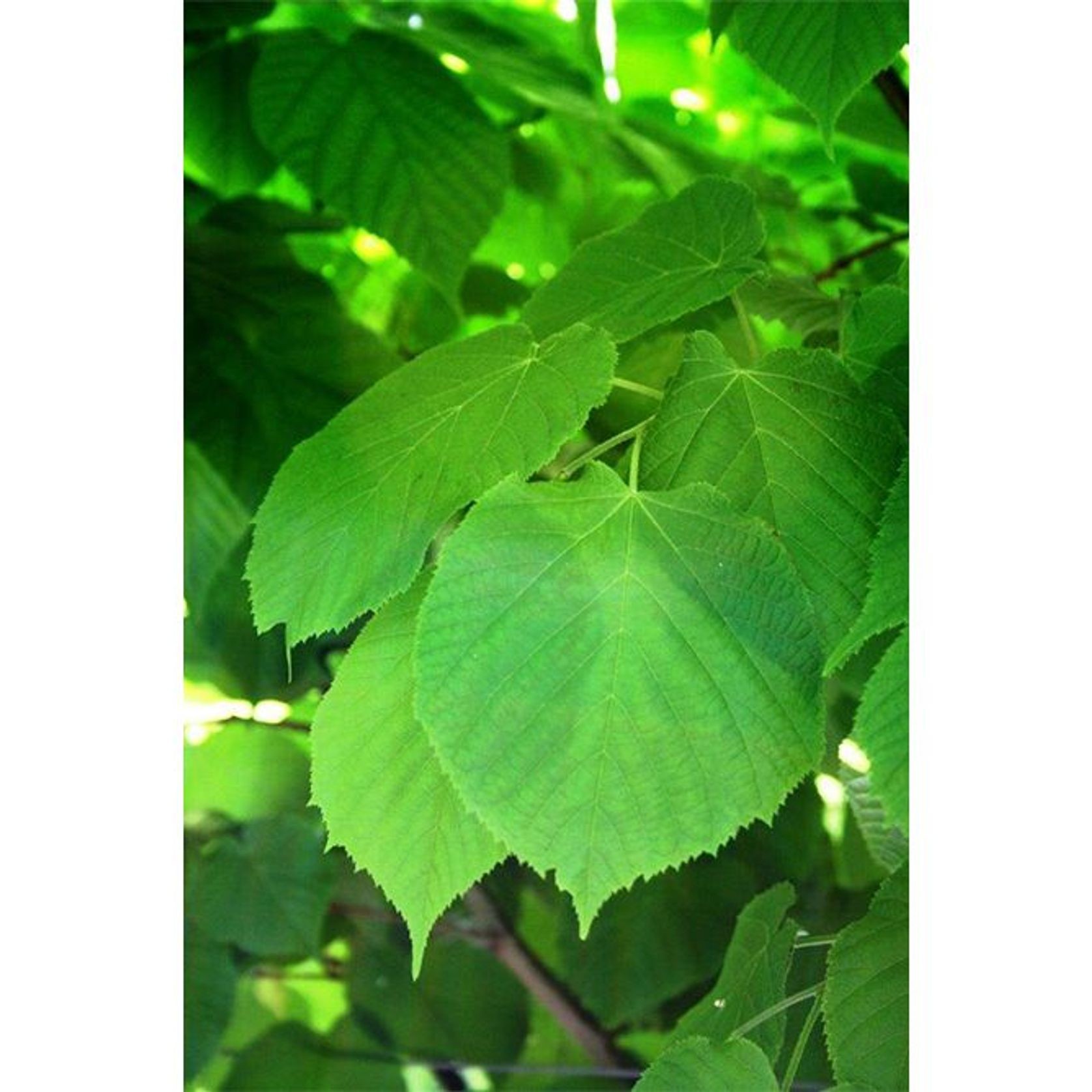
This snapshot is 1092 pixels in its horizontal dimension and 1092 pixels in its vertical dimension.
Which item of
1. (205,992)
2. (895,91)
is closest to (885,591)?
(895,91)

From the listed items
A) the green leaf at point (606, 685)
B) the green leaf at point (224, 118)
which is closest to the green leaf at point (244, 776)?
the green leaf at point (224, 118)

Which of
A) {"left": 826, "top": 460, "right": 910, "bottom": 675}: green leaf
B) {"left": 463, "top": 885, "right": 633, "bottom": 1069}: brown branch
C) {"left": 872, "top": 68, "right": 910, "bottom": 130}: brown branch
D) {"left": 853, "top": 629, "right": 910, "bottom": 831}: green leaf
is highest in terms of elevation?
{"left": 872, "top": 68, "right": 910, "bottom": 130}: brown branch

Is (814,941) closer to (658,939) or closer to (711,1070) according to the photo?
(711,1070)

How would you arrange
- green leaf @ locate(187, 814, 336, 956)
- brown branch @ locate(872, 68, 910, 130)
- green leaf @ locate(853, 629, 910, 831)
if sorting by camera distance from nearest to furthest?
1. green leaf @ locate(853, 629, 910, 831)
2. brown branch @ locate(872, 68, 910, 130)
3. green leaf @ locate(187, 814, 336, 956)

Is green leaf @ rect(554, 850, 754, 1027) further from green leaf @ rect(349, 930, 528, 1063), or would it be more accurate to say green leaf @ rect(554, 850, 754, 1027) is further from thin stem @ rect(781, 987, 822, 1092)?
thin stem @ rect(781, 987, 822, 1092)

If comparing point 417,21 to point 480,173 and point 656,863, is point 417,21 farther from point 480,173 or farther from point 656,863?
point 656,863

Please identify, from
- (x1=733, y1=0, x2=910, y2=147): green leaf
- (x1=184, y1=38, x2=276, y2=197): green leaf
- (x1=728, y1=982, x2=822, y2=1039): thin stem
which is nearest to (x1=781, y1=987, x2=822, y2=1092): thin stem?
(x1=728, y1=982, x2=822, y2=1039): thin stem

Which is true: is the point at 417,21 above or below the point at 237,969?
above
